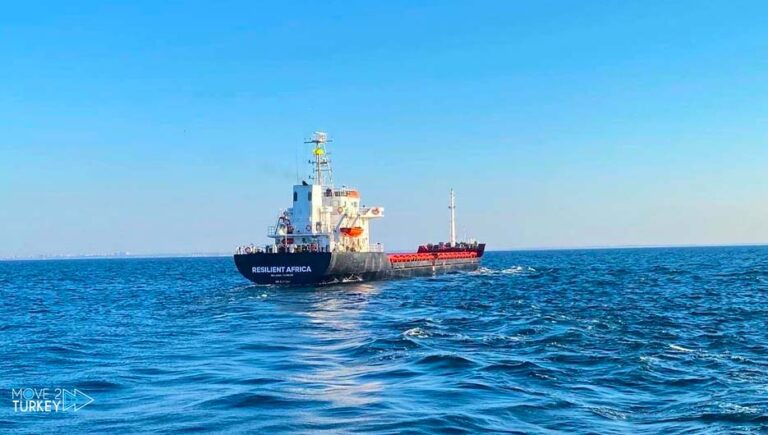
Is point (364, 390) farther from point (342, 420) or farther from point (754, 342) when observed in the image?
point (754, 342)

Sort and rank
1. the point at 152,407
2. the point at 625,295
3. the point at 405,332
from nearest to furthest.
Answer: the point at 152,407 → the point at 405,332 → the point at 625,295

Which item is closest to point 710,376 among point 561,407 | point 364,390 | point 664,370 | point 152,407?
point 664,370

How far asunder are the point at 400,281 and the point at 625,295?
2179cm

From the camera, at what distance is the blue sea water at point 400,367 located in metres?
12.9

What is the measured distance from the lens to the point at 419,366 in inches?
720

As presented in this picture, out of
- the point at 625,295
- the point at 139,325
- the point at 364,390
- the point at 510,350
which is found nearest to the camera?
the point at 364,390

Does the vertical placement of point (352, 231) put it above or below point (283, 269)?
above

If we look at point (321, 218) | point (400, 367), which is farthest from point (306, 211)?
point (400, 367)
